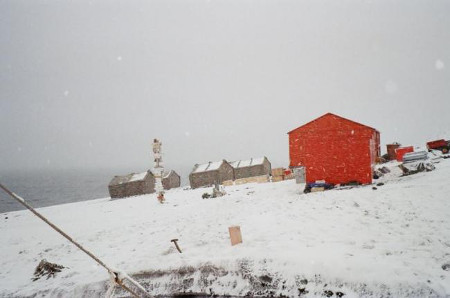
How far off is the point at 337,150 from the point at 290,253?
1150 centimetres

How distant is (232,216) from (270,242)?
494 cm

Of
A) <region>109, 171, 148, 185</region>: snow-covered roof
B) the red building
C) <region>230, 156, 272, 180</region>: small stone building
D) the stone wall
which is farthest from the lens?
<region>230, 156, 272, 180</region>: small stone building

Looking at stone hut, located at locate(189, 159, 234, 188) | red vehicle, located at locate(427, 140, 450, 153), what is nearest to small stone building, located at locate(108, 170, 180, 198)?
stone hut, located at locate(189, 159, 234, 188)

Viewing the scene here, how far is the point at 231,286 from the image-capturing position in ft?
21.5

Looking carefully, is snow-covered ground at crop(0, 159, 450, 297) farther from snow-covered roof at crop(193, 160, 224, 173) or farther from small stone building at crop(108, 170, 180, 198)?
Answer: small stone building at crop(108, 170, 180, 198)

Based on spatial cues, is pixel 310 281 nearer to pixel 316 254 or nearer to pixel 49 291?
pixel 316 254

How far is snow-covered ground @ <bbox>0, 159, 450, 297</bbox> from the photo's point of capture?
6.00 metres

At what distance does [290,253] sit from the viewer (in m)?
7.14

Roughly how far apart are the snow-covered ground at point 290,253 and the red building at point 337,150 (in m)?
3.16

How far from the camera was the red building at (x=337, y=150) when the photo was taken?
52.9ft

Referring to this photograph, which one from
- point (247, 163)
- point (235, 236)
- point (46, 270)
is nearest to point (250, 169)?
point (247, 163)

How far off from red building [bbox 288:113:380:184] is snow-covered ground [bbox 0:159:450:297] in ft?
10.4

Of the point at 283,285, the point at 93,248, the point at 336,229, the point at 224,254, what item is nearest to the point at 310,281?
the point at 283,285

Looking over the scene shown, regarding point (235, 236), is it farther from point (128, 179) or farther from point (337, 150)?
point (128, 179)
